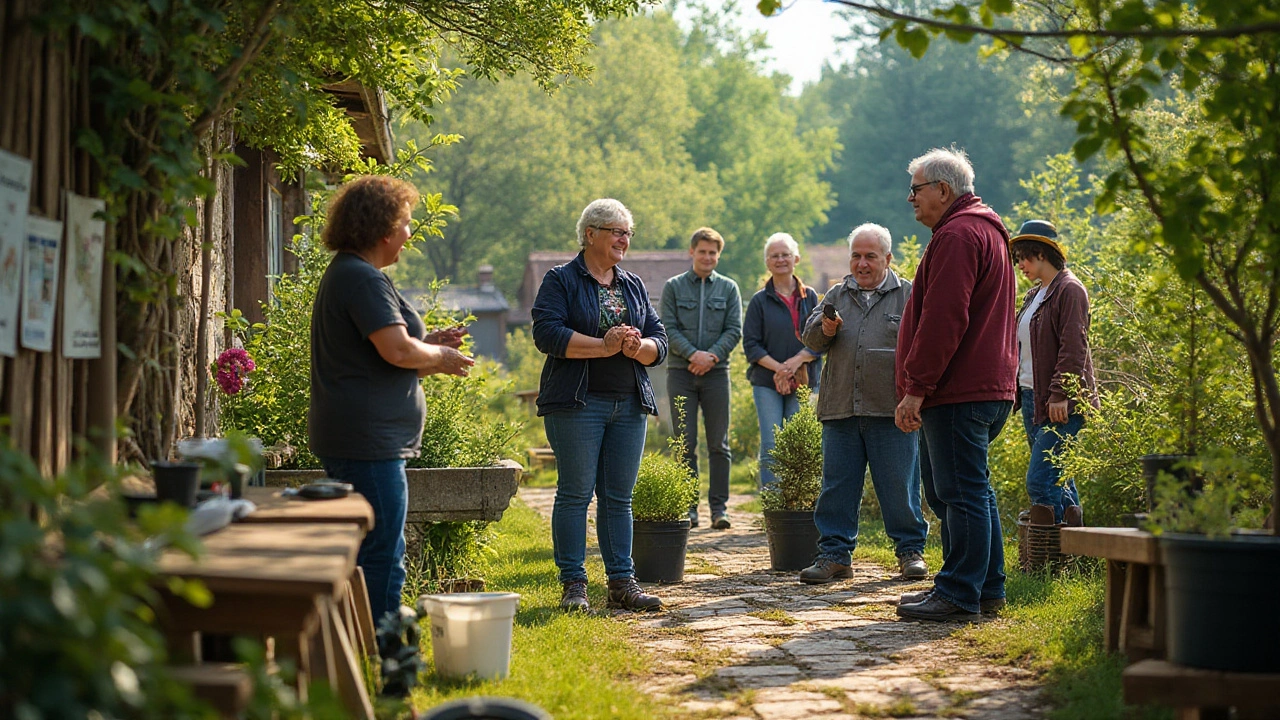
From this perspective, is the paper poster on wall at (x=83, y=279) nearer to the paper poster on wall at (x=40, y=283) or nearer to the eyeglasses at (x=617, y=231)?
the paper poster on wall at (x=40, y=283)

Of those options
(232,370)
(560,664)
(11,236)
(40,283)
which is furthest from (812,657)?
(11,236)

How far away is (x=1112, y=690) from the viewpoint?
4000 mm

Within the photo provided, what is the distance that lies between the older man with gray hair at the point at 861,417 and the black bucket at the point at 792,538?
0.32 meters

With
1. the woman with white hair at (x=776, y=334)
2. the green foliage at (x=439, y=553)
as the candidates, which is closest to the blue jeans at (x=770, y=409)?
the woman with white hair at (x=776, y=334)

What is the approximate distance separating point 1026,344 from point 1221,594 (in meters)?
3.62

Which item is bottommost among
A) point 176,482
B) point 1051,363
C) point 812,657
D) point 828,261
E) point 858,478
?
point 812,657

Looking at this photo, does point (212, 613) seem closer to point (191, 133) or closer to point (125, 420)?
point (125, 420)

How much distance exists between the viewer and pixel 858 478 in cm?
664

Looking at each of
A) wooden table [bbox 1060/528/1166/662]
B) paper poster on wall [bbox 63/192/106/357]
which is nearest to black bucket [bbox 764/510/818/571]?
wooden table [bbox 1060/528/1166/662]

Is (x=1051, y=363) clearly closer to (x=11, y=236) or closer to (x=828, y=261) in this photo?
(x=11, y=236)

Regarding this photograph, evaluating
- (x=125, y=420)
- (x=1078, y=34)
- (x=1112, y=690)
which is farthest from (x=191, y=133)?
(x=1112, y=690)

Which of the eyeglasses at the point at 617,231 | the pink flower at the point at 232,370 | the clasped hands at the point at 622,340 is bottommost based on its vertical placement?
the pink flower at the point at 232,370

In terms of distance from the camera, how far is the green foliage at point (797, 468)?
7.08m

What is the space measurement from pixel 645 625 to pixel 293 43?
9.23 ft
